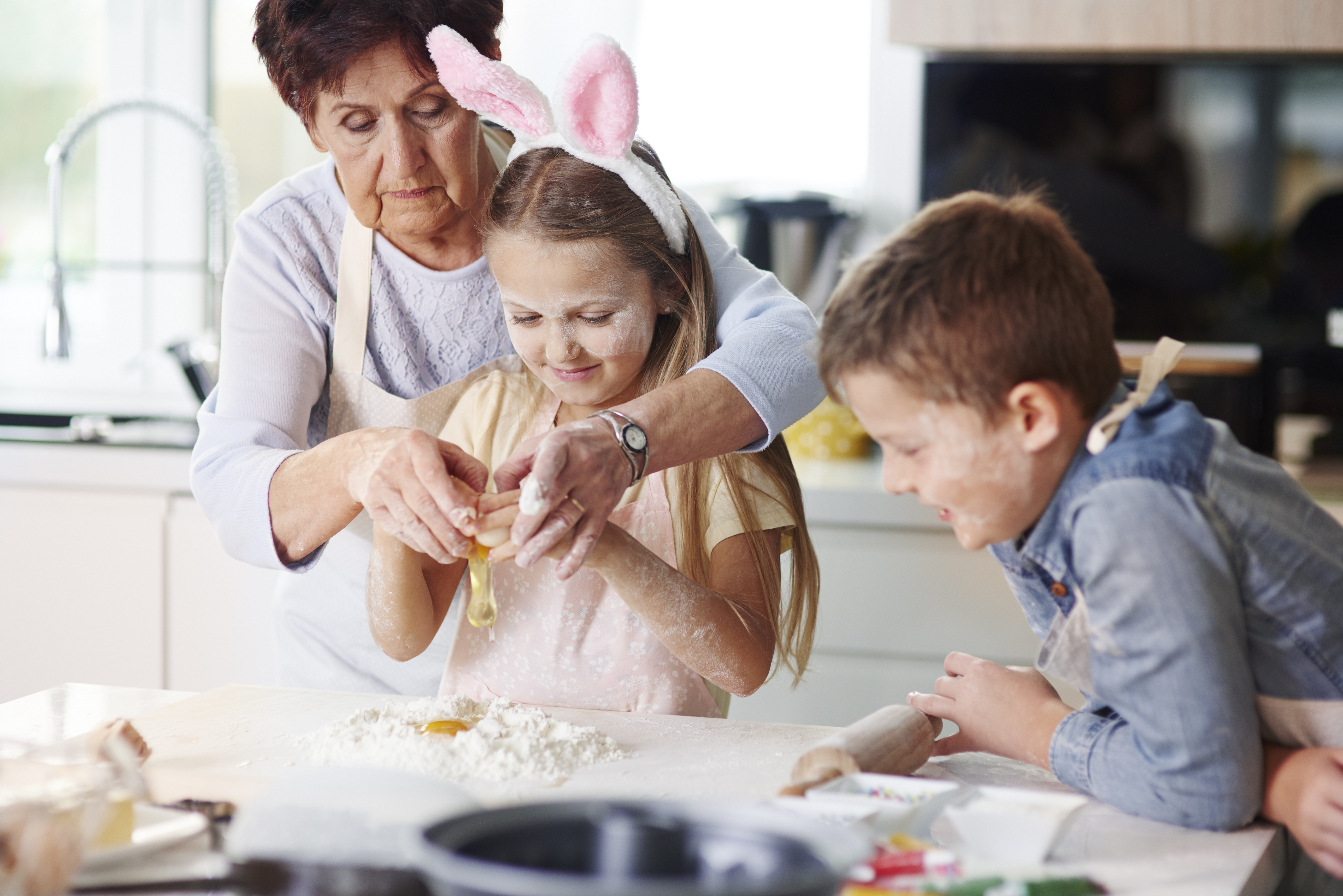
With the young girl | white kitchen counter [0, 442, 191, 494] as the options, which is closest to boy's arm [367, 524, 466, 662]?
the young girl

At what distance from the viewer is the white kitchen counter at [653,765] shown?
82cm

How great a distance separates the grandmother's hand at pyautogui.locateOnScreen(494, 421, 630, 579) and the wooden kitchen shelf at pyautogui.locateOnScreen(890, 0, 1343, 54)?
142 centimetres

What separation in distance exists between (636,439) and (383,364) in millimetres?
432

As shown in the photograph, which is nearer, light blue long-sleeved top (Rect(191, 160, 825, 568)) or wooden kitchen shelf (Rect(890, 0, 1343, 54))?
light blue long-sleeved top (Rect(191, 160, 825, 568))

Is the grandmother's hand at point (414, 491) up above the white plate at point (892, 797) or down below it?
above

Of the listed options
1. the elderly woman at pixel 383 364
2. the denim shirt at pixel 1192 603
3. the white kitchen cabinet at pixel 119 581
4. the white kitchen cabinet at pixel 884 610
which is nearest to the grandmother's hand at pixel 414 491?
the elderly woman at pixel 383 364

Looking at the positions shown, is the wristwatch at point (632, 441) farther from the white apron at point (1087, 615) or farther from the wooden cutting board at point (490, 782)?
the white apron at point (1087, 615)

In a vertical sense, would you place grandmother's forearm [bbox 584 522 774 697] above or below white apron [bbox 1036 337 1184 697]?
below

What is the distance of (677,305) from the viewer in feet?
4.50

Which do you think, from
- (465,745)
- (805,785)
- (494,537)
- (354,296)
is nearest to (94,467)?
(354,296)

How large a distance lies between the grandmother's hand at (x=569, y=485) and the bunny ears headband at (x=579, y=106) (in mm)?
310

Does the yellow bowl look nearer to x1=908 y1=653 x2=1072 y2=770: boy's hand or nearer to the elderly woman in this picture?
the elderly woman

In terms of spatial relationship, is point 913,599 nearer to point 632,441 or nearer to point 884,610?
point 884,610

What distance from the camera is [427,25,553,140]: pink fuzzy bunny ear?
121cm
